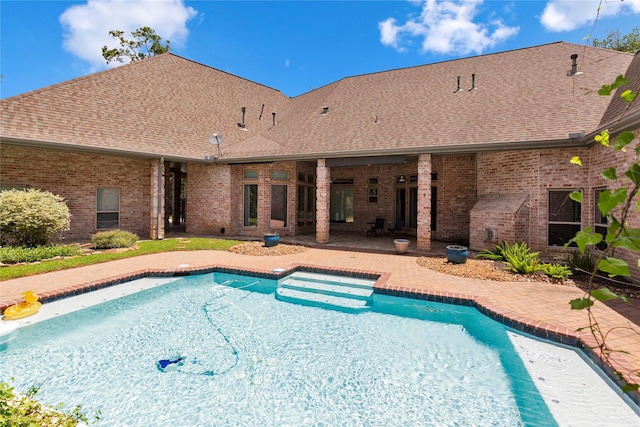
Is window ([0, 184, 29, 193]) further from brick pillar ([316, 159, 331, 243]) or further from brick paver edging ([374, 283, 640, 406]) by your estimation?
brick paver edging ([374, 283, 640, 406])

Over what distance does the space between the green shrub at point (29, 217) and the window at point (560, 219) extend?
17700 millimetres

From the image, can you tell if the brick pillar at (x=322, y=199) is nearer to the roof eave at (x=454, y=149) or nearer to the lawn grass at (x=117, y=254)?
the roof eave at (x=454, y=149)

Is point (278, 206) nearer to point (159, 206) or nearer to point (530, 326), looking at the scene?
point (159, 206)

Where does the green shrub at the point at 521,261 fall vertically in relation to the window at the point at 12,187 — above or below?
below

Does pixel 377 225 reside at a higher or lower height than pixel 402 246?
higher

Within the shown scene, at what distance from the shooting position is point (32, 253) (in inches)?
407

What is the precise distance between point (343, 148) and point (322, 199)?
244 cm

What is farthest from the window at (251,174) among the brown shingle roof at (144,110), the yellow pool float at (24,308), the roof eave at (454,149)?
the yellow pool float at (24,308)

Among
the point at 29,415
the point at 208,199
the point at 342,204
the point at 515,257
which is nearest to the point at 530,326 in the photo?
the point at 515,257

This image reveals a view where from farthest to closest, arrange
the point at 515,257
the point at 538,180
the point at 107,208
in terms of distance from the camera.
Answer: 1. the point at 107,208
2. the point at 538,180
3. the point at 515,257

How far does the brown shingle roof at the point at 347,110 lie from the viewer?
38.7 ft

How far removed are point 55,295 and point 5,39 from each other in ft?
43.6

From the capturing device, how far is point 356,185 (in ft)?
62.3

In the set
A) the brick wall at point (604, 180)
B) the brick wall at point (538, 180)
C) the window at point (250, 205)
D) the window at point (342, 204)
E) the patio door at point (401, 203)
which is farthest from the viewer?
the window at point (342, 204)
